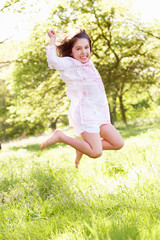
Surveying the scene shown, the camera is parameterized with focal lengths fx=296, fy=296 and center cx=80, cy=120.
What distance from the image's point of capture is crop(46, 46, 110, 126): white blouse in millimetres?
3572

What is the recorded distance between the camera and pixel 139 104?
36.4 meters

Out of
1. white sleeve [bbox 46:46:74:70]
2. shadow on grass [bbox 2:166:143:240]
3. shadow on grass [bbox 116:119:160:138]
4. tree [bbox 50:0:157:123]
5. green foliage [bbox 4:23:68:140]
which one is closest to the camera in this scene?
shadow on grass [bbox 2:166:143:240]

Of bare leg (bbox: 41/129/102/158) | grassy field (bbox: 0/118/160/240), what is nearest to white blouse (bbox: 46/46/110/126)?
bare leg (bbox: 41/129/102/158)

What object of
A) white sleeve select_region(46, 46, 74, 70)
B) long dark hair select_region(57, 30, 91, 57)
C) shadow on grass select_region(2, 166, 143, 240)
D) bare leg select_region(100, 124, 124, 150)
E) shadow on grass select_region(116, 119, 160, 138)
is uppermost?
long dark hair select_region(57, 30, 91, 57)

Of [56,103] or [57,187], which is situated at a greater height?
[57,187]

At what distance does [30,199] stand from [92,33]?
12716 millimetres

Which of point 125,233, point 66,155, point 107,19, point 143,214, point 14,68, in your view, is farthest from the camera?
point 14,68

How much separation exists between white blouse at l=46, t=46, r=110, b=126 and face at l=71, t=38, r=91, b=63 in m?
0.08

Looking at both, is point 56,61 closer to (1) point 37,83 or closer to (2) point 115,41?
(2) point 115,41

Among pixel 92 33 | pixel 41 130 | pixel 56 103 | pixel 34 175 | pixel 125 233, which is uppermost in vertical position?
pixel 92 33

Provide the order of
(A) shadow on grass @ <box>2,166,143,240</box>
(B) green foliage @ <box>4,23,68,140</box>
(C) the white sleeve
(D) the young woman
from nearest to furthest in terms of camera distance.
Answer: (A) shadow on grass @ <box>2,166,143,240</box> → (C) the white sleeve → (D) the young woman → (B) green foliage @ <box>4,23,68,140</box>

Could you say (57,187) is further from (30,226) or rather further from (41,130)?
(41,130)

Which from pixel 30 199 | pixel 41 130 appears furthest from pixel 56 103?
pixel 41 130

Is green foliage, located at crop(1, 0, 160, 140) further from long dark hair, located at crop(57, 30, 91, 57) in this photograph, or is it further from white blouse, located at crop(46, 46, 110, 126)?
white blouse, located at crop(46, 46, 110, 126)
